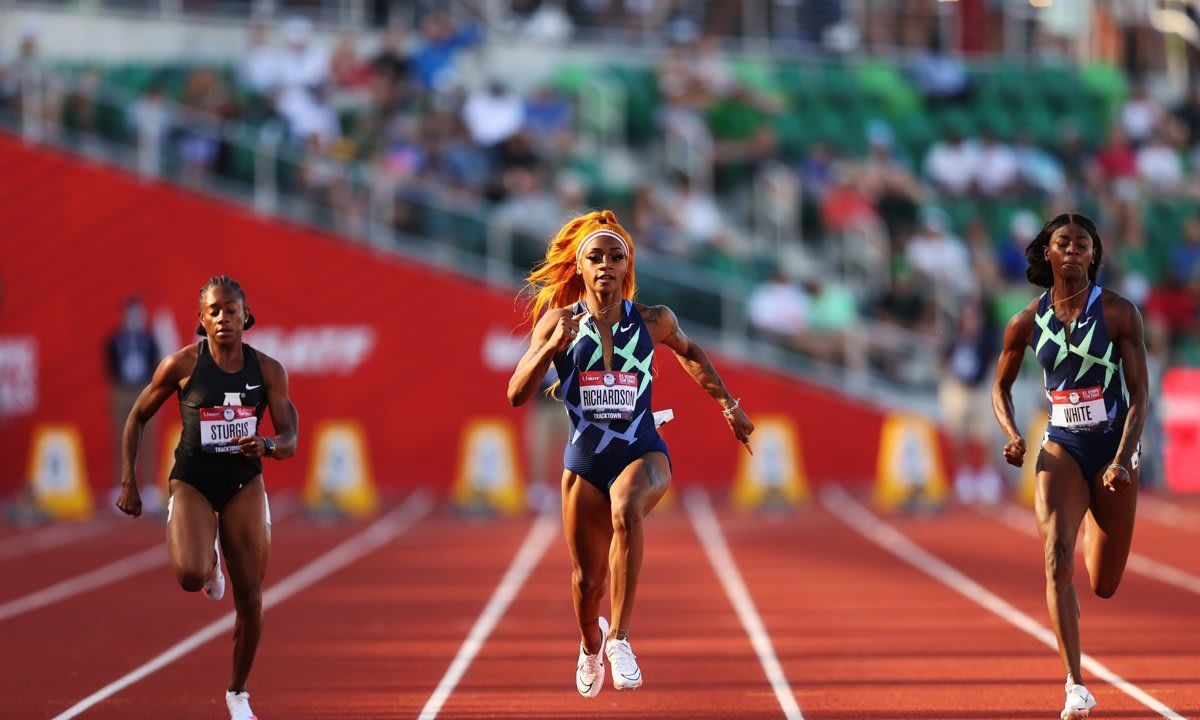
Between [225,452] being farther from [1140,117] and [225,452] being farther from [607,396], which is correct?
[1140,117]

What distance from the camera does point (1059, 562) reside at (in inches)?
290

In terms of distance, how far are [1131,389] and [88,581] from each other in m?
8.47

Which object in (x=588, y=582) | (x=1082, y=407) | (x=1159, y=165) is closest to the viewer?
(x=1082, y=407)

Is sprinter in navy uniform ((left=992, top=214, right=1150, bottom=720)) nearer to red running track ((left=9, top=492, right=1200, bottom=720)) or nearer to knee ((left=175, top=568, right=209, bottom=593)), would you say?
red running track ((left=9, top=492, right=1200, bottom=720))

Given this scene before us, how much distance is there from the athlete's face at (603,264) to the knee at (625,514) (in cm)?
85

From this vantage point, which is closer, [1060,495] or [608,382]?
[1060,495]

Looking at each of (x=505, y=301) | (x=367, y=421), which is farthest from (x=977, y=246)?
(x=367, y=421)

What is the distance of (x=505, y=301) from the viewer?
838 inches

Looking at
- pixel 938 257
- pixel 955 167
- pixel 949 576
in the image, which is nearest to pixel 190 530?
pixel 949 576

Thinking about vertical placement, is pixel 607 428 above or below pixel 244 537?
above

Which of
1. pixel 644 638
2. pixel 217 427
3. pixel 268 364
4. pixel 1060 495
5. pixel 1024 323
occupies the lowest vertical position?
pixel 644 638

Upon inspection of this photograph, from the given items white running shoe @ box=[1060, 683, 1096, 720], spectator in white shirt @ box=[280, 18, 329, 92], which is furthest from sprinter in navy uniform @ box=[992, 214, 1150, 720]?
spectator in white shirt @ box=[280, 18, 329, 92]

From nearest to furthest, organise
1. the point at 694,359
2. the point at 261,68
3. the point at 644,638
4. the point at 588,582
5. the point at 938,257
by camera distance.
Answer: the point at 588,582 → the point at 694,359 → the point at 644,638 → the point at 261,68 → the point at 938,257

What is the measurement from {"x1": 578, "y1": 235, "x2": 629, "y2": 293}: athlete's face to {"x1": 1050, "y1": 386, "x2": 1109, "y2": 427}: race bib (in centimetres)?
184
